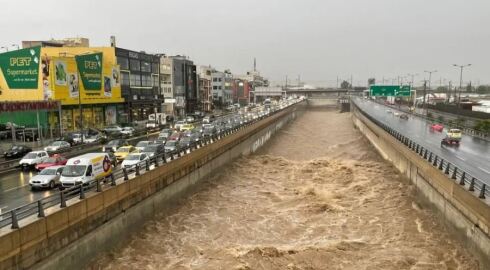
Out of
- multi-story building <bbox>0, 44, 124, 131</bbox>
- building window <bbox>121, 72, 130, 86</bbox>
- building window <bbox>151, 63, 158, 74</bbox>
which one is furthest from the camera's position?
building window <bbox>151, 63, 158, 74</bbox>

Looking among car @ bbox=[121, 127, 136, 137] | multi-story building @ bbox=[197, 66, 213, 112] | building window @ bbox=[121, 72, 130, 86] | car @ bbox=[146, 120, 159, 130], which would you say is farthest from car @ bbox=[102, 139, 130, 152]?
multi-story building @ bbox=[197, 66, 213, 112]

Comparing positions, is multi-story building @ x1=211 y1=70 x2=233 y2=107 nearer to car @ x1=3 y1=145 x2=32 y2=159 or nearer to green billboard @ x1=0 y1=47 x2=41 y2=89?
green billboard @ x1=0 y1=47 x2=41 y2=89

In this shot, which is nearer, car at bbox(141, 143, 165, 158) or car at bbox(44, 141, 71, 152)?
car at bbox(141, 143, 165, 158)

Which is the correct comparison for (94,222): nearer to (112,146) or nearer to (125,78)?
(112,146)

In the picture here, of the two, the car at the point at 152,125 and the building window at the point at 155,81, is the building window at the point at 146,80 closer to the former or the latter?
the building window at the point at 155,81

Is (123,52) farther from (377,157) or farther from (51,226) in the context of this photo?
(51,226)

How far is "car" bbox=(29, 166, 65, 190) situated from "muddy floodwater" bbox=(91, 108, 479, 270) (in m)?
6.04

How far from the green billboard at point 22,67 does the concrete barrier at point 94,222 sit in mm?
29852

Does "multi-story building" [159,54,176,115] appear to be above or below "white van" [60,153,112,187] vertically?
above

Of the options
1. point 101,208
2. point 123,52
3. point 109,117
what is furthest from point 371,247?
point 123,52

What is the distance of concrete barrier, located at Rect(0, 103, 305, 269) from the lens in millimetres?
15230

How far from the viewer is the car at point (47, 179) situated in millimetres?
25219

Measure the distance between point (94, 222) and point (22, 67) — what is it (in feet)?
141

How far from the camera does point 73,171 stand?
79.2 ft
